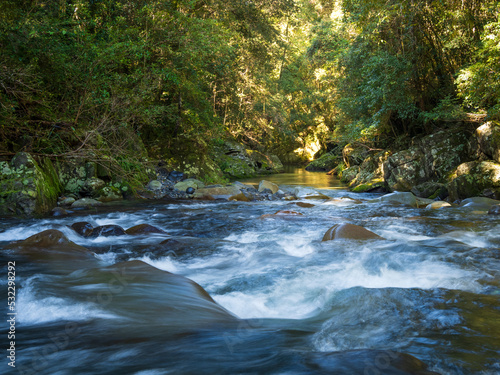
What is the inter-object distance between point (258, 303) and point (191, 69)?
11.5 m

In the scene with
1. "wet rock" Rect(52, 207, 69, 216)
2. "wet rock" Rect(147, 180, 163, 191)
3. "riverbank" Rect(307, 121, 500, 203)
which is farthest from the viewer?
"wet rock" Rect(147, 180, 163, 191)

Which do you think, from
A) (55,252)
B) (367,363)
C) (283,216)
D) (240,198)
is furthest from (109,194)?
(367,363)

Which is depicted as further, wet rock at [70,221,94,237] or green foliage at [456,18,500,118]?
green foliage at [456,18,500,118]

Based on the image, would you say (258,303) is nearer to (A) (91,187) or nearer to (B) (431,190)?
(A) (91,187)

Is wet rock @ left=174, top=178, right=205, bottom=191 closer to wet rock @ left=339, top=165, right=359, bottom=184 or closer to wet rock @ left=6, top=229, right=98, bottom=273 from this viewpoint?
wet rock @ left=6, top=229, right=98, bottom=273

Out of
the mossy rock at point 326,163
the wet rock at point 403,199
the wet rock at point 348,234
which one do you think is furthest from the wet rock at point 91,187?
the mossy rock at point 326,163

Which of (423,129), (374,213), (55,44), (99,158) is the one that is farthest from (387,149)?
(55,44)

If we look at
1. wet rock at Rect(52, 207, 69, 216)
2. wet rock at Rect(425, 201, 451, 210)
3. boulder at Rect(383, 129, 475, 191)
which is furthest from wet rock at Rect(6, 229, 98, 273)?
boulder at Rect(383, 129, 475, 191)

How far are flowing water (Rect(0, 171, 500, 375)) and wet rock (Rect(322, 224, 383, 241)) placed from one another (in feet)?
0.78

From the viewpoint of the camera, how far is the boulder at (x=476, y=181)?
34.4 ft

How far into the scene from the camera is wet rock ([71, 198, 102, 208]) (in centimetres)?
990

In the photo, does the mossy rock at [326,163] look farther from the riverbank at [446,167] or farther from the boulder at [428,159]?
the boulder at [428,159]

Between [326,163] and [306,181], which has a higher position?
[326,163]

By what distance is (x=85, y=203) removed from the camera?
33.0 ft
